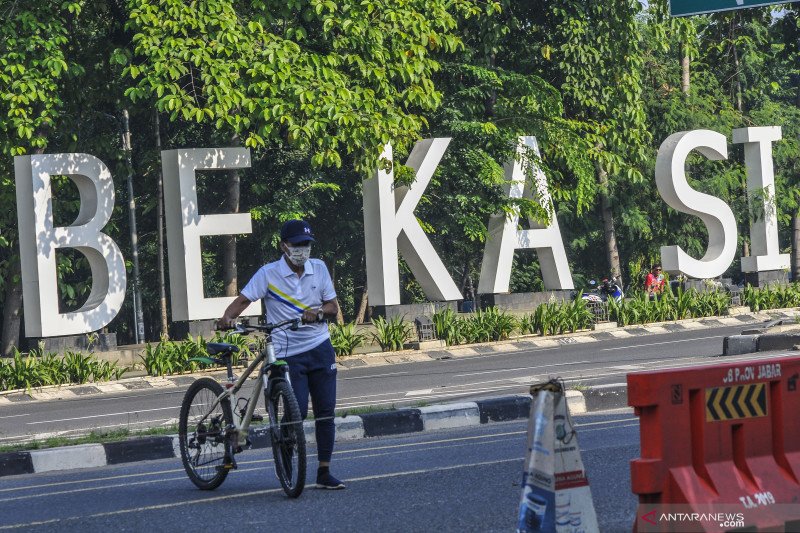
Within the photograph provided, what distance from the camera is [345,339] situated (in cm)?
2350

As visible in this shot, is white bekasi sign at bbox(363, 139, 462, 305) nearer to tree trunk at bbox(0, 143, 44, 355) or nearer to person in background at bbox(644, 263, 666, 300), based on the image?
person in background at bbox(644, 263, 666, 300)

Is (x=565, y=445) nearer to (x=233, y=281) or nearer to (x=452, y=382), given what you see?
(x=452, y=382)

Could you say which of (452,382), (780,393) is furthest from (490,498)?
(452,382)

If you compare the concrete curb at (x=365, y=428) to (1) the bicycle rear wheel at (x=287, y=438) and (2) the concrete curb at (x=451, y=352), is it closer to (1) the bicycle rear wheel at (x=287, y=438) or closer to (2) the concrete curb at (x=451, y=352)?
(1) the bicycle rear wheel at (x=287, y=438)

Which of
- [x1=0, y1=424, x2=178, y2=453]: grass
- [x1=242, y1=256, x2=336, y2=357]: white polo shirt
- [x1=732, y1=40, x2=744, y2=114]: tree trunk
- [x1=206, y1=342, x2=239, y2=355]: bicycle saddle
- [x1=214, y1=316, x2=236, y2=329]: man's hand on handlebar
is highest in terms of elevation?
[x1=732, y1=40, x2=744, y2=114]: tree trunk

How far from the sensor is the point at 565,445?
576cm

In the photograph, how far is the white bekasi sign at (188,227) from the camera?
2323 centimetres

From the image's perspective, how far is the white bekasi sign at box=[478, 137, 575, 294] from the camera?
27.5 metres

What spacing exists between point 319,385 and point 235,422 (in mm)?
567

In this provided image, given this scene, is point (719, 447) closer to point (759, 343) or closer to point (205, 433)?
point (205, 433)

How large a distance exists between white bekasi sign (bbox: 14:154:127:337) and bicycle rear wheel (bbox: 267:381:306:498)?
14.9 metres

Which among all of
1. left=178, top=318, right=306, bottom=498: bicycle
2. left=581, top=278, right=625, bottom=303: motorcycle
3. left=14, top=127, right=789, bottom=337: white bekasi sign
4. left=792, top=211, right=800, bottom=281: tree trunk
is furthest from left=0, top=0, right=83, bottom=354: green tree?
left=792, top=211, right=800, bottom=281: tree trunk

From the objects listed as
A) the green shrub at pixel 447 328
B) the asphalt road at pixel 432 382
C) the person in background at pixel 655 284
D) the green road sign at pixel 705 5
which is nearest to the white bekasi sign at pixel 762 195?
the person in background at pixel 655 284

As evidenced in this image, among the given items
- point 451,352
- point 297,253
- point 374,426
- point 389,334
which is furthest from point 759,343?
point 297,253
